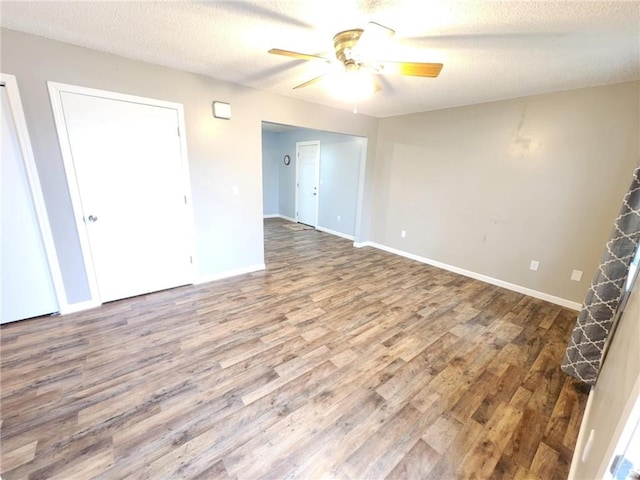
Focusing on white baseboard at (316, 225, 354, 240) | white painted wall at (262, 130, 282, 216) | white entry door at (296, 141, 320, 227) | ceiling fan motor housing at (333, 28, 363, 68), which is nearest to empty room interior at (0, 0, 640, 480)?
ceiling fan motor housing at (333, 28, 363, 68)

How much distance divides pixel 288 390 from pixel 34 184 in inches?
108

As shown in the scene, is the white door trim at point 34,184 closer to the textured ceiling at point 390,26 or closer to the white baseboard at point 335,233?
the textured ceiling at point 390,26

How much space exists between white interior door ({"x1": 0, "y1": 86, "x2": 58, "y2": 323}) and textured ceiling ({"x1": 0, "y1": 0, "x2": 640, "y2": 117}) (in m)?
0.93

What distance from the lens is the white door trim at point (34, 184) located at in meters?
2.05

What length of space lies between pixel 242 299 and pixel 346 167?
12.1 feet

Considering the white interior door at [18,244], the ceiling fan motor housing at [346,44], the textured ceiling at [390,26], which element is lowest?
the white interior door at [18,244]

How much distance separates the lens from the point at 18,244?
2252mm

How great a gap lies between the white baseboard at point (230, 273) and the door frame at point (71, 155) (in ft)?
3.25

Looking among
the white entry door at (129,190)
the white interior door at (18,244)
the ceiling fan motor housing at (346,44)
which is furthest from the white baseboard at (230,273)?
the ceiling fan motor housing at (346,44)

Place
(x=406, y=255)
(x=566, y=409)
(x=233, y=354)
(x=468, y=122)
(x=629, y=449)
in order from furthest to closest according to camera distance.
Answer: (x=406, y=255), (x=468, y=122), (x=233, y=354), (x=566, y=409), (x=629, y=449)

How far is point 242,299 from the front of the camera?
2961mm

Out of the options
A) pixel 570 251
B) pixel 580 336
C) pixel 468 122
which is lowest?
pixel 580 336

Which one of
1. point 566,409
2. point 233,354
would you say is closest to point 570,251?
point 566,409

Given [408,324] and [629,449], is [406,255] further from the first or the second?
[629,449]
